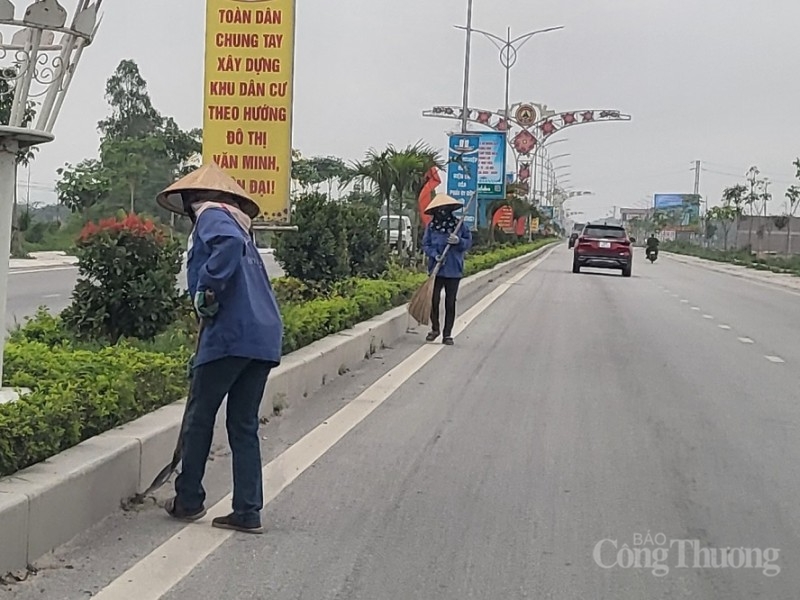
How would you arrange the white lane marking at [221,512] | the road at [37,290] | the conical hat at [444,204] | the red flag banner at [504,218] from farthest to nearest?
the red flag banner at [504,218], the road at [37,290], the conical hat at [444,204], the white lane marking at [221,512]

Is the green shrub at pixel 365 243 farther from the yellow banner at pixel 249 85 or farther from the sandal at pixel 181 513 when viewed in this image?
the sandal at pixel 181 513

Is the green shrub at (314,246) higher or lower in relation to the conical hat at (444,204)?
lower

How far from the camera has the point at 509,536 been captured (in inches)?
241

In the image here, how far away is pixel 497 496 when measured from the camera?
6.96 metres

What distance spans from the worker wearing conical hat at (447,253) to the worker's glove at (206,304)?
345 inches

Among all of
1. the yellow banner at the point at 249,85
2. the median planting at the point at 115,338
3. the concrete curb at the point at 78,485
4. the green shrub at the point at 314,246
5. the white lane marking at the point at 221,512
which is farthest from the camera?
the green shrub at the point at 314,246

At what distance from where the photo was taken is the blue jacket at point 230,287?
561 cm

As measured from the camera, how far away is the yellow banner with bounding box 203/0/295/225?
11680mm

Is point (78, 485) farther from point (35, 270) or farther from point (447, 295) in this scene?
point (35, 270)

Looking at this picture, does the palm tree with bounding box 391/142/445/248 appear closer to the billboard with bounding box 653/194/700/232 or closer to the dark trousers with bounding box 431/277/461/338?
the dark trousers with bounding box 431/277/461/338

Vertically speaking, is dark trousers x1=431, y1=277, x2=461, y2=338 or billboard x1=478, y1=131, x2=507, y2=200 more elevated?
billboard x1=478, y1=131, x2=507, y2=200

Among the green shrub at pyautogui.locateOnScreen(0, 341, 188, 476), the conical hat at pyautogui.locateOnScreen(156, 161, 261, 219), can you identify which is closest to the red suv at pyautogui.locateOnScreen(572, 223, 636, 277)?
the green shrub at pyautogui.locateOnScreen(0, 341, 188, 476)

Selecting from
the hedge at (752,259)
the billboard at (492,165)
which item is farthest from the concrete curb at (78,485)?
the hedge at (752,259)

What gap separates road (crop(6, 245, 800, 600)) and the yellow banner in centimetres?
242
